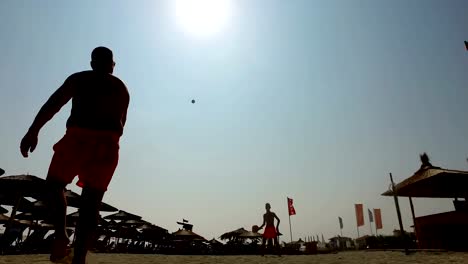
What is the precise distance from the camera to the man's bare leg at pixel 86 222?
2.19 meters

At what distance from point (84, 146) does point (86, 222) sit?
573 mm

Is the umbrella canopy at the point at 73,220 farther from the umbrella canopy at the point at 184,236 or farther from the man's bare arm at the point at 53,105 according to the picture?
the man's bare arm at the point at 53,105

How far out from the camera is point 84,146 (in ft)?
7.78

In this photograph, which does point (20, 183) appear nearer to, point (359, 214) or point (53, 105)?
point (53, 105)

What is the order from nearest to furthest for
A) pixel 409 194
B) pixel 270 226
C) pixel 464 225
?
pixel 270 226
pixel 464 225
pixel 409 194

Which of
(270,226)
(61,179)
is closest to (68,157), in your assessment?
(61,179)

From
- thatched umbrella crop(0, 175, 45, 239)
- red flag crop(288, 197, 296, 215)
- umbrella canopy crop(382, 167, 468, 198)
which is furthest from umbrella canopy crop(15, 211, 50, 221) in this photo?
red flag crop(288, 197, 296, 215)

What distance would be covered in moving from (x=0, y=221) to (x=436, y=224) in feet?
79.8

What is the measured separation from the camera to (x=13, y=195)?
14969mm

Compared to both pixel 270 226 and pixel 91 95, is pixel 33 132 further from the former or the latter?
pixel 270 226

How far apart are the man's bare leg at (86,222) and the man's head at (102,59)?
3.72 feet

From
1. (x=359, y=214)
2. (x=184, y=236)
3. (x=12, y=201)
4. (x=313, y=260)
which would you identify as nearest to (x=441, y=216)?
(x=313, y=260)

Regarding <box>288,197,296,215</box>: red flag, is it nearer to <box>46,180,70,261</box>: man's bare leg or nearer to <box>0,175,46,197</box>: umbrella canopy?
<box>0,175,46,197</box>: umbrella canopy

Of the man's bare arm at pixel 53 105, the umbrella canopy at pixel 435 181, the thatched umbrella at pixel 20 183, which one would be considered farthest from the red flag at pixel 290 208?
the man's bare arm at pixel 53 105
